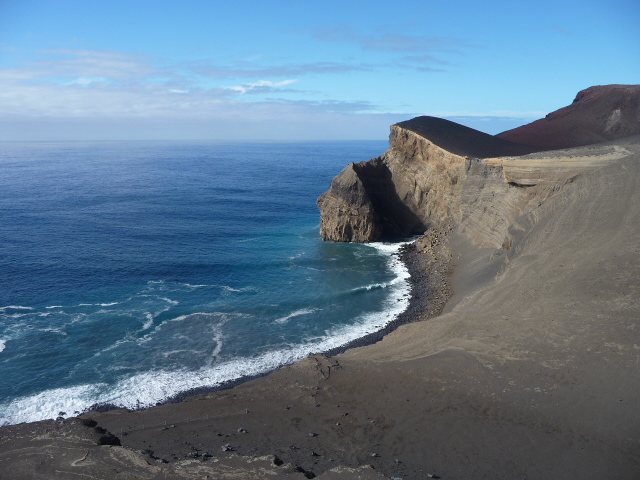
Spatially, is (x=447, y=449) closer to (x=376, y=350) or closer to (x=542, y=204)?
(x=376, y=350)

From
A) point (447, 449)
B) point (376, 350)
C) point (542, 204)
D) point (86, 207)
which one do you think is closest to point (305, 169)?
point (86, 207)

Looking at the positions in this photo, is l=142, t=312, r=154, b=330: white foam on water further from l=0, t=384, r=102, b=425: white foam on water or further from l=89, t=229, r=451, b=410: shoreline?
l=89, t=229, r=451, b=410: shoreline

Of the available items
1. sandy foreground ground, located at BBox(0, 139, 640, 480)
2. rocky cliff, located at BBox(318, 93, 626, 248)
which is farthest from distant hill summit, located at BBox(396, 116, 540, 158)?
sandy foreground ground, located at BBox(0, 139, 640, 480)

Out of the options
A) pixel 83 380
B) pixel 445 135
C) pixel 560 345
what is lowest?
pixel 83 380

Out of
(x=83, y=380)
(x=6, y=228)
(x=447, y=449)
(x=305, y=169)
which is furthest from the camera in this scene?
(x=305, y=169)

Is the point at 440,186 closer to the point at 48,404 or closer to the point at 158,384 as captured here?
the point at 158,384

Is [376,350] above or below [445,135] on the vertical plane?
below

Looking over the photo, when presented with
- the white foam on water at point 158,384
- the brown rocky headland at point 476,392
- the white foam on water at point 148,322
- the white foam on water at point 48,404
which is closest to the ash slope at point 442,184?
the brown rocky headland at point 476,392
